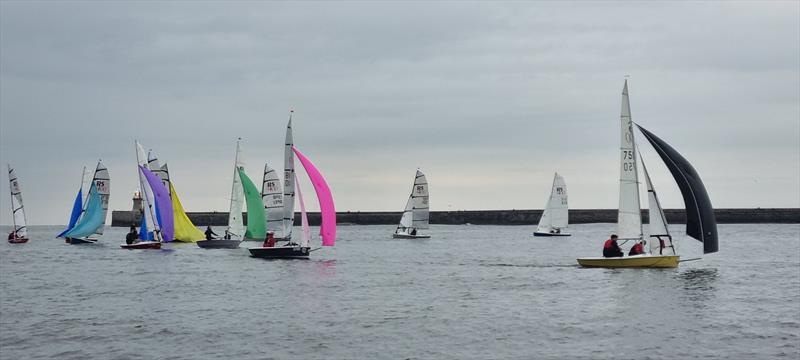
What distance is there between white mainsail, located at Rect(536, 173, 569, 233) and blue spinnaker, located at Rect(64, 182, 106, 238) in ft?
151

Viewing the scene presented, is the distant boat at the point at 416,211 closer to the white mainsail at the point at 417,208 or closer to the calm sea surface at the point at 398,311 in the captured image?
the white mainsail at the point at 417,208

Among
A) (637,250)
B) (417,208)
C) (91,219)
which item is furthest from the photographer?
(417,208)

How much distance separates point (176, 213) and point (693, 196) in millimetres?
44662

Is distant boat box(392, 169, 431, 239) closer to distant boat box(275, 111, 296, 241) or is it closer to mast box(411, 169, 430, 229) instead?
mast box(411, 169, 430, 229)

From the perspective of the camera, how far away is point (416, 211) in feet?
314

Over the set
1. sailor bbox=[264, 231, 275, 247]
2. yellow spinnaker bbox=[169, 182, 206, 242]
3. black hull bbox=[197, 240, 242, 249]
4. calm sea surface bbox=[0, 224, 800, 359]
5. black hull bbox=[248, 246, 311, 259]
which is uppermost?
yellow spinnaker bbox=[169, 182, 206, 242]

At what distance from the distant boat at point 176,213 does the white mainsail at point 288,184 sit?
24.3 m

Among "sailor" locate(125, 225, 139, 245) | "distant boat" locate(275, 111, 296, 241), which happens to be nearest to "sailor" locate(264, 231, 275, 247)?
"distant boat" locate(275, 111, 296, 241)

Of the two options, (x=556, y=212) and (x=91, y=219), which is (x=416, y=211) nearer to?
(x=556, y=212)

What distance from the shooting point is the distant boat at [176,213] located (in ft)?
245

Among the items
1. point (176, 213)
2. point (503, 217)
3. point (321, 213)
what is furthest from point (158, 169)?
point (503, 217)

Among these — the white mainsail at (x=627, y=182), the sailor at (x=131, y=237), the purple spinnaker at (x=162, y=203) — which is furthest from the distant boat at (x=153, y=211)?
the white mainsail at (x=627, y=182)

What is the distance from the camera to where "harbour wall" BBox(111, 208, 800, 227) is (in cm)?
15725

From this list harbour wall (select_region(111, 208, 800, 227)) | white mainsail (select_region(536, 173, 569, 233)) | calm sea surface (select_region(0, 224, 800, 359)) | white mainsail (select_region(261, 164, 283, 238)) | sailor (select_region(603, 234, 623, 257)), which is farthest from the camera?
harbour wall (select_region(111, 208, 800, 227))
